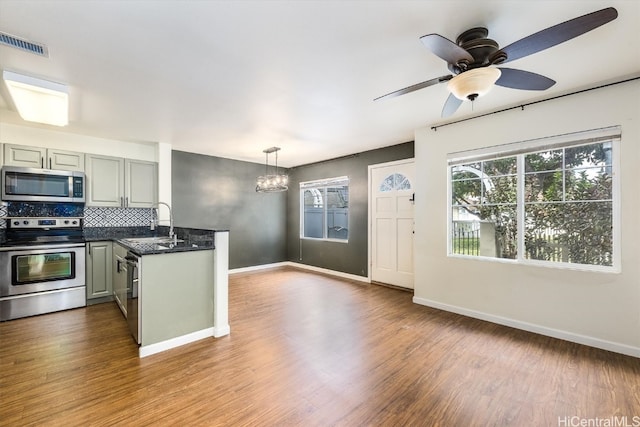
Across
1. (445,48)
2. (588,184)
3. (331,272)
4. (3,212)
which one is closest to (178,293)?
(445,48)

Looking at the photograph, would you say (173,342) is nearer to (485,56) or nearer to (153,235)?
(153,235)

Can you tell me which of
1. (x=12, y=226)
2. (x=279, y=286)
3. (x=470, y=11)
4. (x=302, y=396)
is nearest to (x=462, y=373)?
(x=302, y=396)

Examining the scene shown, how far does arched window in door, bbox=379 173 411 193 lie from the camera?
15.8ft

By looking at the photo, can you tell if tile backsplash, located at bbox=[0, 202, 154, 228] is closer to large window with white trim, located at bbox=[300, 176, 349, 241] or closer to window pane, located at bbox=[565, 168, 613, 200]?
large window with white trim, located at bbox=[300, 176, 349, 241]

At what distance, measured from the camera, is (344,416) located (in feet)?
5.84

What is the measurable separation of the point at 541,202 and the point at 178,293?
13.2 ft

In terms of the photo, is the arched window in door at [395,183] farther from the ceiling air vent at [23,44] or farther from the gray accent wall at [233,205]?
the ceiling air vent at [23,44]

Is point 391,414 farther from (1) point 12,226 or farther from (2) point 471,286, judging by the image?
(1) point 12,226

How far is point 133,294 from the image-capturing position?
273cm

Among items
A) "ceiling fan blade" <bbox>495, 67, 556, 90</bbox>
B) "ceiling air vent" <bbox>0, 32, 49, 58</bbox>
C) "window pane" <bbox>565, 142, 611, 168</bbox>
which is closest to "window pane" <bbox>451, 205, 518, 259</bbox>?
"window pane" <bbox>565, 142, 611, 168</bbox>

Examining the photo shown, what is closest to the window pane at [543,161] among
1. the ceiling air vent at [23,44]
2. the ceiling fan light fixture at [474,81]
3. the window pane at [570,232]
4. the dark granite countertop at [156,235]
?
the window pane at [570,232]

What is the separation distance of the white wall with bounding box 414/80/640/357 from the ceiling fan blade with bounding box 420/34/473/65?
6.27 feet

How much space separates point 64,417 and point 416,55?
11.5ft

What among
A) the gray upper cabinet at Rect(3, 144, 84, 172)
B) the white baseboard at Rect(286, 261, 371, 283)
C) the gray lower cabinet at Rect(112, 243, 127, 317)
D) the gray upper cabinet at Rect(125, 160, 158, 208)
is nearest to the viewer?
the gray lower cabinet at Rect(112, 243, 127, 317)
